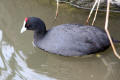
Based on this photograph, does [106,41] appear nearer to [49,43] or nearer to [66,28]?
[66,28]

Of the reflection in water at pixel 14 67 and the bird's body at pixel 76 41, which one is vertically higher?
the bird's body at pixel 76 41

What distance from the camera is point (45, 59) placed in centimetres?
342

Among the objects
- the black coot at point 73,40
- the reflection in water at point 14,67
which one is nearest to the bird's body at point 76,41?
the black coot at point 73,40

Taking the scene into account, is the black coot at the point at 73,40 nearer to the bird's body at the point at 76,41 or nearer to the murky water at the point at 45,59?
the bird's body at the point at 76,41

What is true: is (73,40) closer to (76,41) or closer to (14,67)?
(76,41)

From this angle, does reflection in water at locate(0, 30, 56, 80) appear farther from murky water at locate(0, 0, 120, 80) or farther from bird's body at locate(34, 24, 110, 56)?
bird's body at locate(34, 24, 110, 56)

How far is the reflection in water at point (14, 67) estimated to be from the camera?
3.03 metres

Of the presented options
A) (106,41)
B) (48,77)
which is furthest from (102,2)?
(48,77)

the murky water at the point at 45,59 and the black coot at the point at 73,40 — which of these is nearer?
the murky water at the point at 45,59

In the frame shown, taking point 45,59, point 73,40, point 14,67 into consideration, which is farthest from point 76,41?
point 14,67

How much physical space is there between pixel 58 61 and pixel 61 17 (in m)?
1.17

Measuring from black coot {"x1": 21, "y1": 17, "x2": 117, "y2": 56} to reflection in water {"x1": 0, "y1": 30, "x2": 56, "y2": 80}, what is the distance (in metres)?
0.42

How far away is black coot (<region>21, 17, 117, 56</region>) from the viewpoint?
324 cm

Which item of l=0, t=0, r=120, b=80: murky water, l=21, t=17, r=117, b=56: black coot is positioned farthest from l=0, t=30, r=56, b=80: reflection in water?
l=21, t=17, r=117, b=56: black coot
